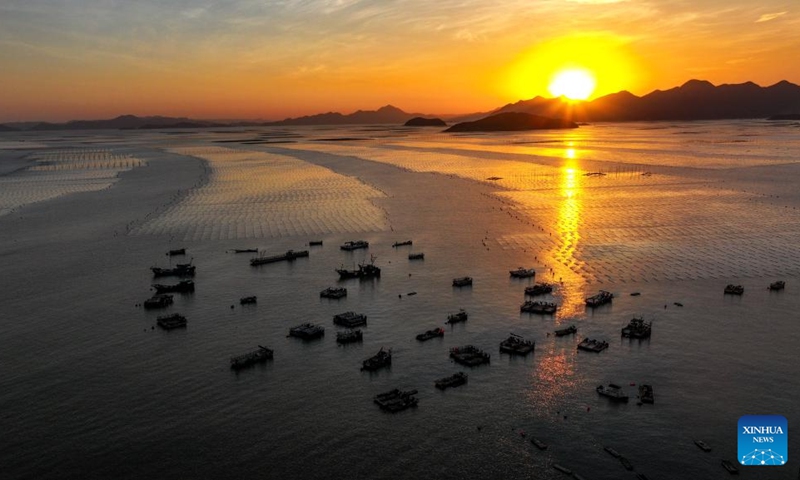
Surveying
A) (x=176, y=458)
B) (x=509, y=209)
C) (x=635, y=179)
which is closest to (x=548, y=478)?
(x=176, y=458)

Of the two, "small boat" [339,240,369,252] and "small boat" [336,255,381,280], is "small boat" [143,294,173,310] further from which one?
"small boat" [339,240,369,252]

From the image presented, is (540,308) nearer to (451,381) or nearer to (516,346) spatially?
(516,346)

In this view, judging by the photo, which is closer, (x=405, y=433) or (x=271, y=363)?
(x=405, y=433)

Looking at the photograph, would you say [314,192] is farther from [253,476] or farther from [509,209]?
[253,476]

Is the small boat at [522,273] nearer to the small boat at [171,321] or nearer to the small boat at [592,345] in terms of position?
the small boat at [592,345]

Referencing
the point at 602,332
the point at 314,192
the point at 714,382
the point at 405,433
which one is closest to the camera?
the point at 405,433

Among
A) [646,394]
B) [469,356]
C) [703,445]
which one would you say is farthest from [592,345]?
[703,445]
